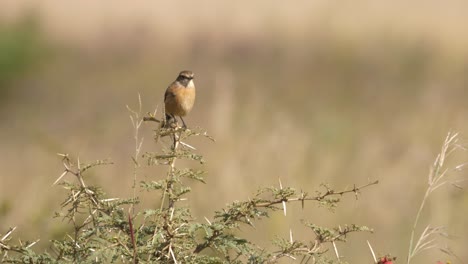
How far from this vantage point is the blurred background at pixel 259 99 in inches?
231

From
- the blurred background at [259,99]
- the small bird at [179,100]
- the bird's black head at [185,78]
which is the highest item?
the bird's black head at [185,78]

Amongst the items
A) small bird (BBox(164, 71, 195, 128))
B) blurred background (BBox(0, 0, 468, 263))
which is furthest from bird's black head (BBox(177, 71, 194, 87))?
blurred background (BBox(0, 0, 468, 263))

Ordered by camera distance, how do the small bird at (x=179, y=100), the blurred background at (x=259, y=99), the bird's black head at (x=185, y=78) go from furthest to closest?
the blurred background at (x=259, y=99), the bird's black head at (x=185, y=78), the small bird at (x=179, y=100)

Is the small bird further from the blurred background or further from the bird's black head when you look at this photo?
the blurred background

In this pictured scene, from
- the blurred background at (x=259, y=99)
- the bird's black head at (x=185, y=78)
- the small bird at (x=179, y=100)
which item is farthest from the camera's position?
the blurred background at (x=259, y=99)

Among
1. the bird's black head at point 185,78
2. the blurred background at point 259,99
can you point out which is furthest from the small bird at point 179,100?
the blurred background at point 259,99

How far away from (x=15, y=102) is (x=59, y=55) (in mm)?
1677

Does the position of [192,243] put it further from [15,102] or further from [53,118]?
[15,102]

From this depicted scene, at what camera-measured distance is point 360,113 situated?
1115cm

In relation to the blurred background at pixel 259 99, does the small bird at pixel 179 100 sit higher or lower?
higher

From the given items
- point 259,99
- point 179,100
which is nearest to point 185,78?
point 179,100

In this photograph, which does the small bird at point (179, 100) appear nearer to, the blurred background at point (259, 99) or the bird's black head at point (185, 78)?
the bird's black head at point (185, 78)

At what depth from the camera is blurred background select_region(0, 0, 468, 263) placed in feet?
19.3

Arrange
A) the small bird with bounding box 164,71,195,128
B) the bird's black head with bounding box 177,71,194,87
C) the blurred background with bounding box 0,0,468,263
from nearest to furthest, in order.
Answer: the small bird with bounding box 164,71,195,128
the bird's black head with bounding box 177,71,194,87
the blurred background with bounding box 0,0,468,263
